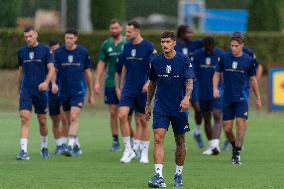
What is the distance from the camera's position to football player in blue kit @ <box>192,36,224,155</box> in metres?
22.2

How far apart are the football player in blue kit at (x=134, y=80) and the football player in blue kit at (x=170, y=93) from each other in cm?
381

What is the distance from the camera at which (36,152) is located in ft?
70.9

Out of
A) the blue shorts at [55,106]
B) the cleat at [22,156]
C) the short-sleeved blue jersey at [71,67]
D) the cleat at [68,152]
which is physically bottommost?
the cleat at [68,152]

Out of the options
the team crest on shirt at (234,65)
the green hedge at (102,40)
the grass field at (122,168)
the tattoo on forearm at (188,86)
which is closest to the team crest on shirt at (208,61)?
the grass field at (122,168)

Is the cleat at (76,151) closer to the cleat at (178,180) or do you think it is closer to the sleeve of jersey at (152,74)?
the sleeve of jersey at (152,74)

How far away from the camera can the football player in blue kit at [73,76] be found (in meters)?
21.0

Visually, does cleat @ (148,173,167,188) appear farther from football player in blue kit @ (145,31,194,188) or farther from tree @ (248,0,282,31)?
tree @ (248,0,282,31)

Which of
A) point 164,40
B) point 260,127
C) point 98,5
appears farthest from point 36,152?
point 98,5

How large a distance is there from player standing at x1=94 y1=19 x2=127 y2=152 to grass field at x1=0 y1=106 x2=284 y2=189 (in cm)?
77

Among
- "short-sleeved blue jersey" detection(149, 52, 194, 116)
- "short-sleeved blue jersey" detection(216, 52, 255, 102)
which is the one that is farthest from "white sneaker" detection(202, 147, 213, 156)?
"short-sleeved blue jersey" detection(149, 52, 194, 116)

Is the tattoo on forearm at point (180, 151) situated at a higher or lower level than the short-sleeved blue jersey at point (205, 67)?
lower

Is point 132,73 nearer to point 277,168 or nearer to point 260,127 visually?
point 277,168

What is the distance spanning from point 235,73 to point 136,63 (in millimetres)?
1799

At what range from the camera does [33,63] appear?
19.8 meters
